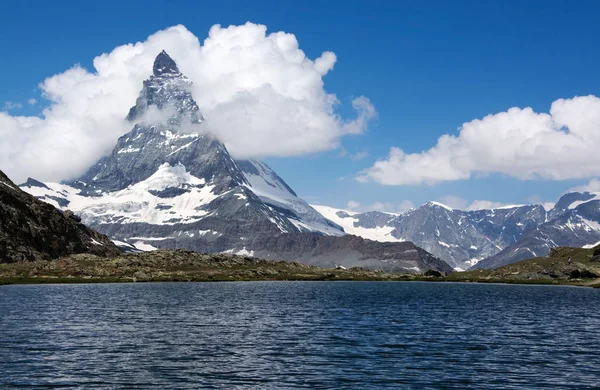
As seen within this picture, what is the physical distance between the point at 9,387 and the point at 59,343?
27.1m

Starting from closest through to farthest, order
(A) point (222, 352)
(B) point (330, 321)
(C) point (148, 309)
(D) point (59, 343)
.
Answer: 1. (A) point (222, 352)
2. (D) point (59, 343)
3. (B) point (330, 321)
4. (C) point (148, 309)

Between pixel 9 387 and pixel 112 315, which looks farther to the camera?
pixel 112 315

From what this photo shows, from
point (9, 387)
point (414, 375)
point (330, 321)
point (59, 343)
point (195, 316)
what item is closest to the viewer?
point (9, 387)

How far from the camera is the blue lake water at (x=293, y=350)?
59250 mm

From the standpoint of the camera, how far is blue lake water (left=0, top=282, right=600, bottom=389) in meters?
59.2

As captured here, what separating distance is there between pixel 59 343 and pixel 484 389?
50486 mm

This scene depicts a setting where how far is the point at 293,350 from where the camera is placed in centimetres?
7750

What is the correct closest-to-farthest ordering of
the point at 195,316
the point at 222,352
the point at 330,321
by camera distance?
the point at 222,352 → the point at 330,321 → the point at 195,316

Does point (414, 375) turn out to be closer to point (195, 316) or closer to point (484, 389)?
point (484, 389)

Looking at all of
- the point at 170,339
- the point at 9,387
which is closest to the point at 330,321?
the point at 170,339

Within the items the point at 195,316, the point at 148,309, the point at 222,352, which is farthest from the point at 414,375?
the point at 148,309

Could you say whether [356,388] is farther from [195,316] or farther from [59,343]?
[195,316]

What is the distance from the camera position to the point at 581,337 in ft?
307

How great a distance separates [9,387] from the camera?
2143 inches
